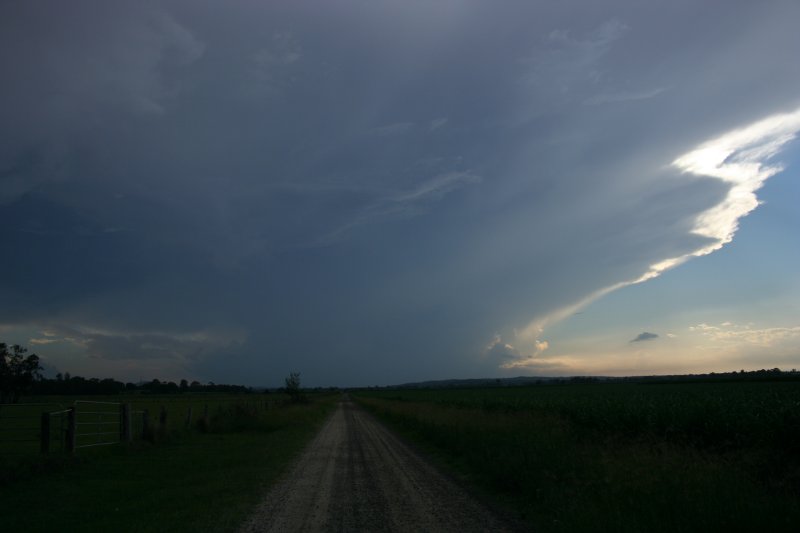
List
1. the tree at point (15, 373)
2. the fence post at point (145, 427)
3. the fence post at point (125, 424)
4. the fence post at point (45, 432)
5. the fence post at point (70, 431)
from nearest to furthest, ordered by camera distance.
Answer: the fence post at point (45, 432), the fence post at point (70, 431), the fence post at point (125, 424), the fence post at point (145, 427), the tree at point (15, 373)

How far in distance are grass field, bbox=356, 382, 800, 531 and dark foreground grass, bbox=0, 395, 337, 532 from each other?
18.3 ft

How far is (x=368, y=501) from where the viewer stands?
10523 millimetres

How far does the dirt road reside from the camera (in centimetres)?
→ 856

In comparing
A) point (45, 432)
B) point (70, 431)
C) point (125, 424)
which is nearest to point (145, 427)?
point (125, 424)

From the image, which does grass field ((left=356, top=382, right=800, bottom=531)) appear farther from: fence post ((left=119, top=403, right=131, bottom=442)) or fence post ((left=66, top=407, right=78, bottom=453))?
fence post ((left=119, top=403, right=131, bottom=442))

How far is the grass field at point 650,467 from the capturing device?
25.3 feet

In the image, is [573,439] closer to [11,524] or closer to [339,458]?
[339,458]

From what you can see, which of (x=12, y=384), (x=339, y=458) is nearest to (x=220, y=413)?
(x=339, y=458)

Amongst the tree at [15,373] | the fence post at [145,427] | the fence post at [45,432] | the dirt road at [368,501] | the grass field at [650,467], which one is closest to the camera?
the grass field at [650,467]

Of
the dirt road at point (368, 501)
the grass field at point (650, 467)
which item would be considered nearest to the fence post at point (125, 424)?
the dirt road at point (368, 501)

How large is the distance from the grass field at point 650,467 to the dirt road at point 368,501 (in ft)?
3.53

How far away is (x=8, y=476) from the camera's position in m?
12.1

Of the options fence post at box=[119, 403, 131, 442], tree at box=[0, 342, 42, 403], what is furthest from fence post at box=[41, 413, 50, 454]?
tree at box=[0, 342, 42, 403]

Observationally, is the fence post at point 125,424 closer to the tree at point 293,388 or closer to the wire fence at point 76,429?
the wire fence at point 76,429
